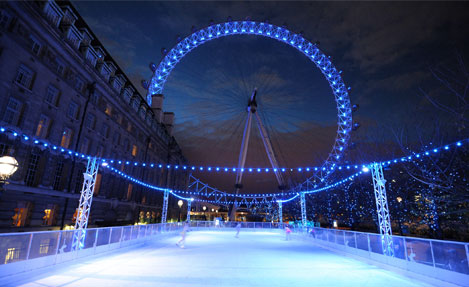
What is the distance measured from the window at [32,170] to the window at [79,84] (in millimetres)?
8203

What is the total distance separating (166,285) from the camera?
8234 mm

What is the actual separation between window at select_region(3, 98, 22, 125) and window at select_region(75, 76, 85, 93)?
24.1ft

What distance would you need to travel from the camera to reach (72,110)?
2631cm

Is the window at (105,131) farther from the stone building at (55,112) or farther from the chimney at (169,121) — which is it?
the chimney at (169,121)

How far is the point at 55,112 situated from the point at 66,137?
3105 mm

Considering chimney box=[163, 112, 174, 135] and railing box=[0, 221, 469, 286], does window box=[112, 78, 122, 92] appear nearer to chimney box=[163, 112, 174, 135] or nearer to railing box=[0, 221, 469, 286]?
railing box=[0, 221, 469, 286]

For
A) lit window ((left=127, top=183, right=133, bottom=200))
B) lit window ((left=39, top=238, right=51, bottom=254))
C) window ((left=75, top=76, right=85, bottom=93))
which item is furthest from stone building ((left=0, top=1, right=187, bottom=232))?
lit window ((left=39, top=238, right=51, bottom=254))

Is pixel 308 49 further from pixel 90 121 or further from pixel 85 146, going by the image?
pixel 85 146

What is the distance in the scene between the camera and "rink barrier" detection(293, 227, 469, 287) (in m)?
8.14

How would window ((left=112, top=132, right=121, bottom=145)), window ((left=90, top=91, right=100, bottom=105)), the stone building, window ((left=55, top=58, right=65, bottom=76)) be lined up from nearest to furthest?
the stone building < window ((left=55, top=58, right=65, bottom=76)) < window ((left=90, top=91, right=100, bottom=105)) < window ((left=112, top=132, right=121, bottom=145))

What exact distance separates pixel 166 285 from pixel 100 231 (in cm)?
765

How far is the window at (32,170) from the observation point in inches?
831

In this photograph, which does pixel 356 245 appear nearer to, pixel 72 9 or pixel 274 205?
pixel 72 9

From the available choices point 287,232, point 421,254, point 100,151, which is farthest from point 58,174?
point 421,254
